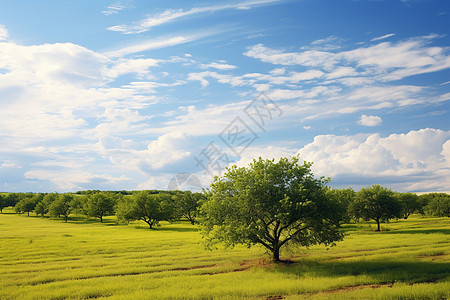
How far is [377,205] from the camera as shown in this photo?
236 ft

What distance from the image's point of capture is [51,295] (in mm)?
21781

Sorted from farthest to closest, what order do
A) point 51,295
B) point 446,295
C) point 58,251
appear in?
1. point 58,251
2. point 51,295
3. point 446,295

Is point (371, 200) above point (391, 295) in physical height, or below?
above

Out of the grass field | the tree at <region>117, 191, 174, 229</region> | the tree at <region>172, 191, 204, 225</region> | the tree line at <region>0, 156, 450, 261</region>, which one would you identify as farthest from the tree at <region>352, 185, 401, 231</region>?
the tree at <region>172, 191, 204, 225</region>

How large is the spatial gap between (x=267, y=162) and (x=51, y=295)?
21191mm

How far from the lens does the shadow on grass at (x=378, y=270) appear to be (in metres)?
24.4

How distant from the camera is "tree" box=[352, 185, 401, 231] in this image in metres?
70.8

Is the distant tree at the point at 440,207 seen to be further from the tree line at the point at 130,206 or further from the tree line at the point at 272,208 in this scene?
the tree line at the point at 272,208

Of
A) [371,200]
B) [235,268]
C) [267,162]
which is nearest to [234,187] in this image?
[267,162]

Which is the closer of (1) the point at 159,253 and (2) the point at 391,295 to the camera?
(2) the point at 391,295

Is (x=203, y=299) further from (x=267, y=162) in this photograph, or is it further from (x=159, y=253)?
(x=159, y=253)

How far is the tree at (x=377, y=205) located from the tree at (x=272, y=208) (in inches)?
1791

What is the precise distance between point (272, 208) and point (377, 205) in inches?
2003

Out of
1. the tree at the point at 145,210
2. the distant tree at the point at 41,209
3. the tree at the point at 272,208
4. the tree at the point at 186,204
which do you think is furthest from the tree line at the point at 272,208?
the distant tree at the point at 41,209
